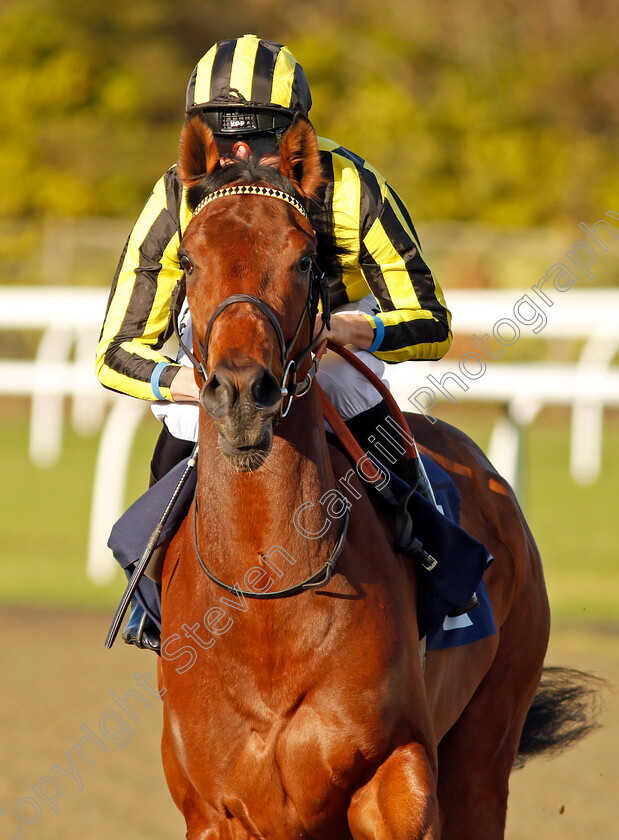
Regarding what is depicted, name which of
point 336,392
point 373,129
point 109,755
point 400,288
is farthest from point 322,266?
point 373,129

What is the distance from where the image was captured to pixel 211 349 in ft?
8.03

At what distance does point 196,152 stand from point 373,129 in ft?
59.7

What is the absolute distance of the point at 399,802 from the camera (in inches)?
106

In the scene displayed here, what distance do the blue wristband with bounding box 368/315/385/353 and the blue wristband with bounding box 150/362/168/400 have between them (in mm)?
552

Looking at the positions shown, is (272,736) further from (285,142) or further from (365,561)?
(285,142)

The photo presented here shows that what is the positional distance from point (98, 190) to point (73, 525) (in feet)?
45.9

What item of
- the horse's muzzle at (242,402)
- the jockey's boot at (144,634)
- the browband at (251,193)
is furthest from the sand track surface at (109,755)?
the browband at (251,193)

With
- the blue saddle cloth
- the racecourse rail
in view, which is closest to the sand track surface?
the racecourse rail

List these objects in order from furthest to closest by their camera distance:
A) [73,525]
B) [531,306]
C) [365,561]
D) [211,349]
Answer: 1. [73,525]
2. [531,306]
3. [365,561]
4. [211,349]

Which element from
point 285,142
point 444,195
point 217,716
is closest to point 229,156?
point 285,142

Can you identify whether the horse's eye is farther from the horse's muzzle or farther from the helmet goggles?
the helmet goggles

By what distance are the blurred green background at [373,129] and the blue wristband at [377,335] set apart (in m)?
6.74

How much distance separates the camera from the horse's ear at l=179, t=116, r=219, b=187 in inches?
109

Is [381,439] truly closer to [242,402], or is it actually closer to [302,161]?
[302,161]
